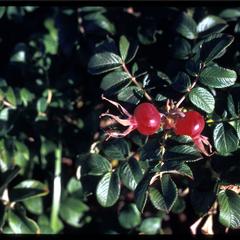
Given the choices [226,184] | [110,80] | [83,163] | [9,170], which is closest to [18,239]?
[9,170]

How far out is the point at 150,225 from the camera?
7.96 ft

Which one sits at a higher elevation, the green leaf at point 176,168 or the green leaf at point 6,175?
the green leaf at point 176,168

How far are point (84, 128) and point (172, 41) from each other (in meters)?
0.61

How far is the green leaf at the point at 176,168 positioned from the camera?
171 centimetres

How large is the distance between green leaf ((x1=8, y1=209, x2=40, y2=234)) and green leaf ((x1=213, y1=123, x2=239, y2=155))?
0.87 m

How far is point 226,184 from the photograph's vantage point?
73.6 inches

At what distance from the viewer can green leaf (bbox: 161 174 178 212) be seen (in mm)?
1713

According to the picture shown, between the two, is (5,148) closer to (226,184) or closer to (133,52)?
(133,52)

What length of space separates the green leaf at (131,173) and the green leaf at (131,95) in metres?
0.24

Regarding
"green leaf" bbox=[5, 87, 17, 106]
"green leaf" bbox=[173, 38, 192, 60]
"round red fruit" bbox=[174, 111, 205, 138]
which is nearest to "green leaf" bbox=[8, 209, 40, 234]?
"green leaf" bbox=[5, 87, 17, 106]

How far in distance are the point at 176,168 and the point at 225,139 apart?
0.24 meters

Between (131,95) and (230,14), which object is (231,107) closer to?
(131,95)

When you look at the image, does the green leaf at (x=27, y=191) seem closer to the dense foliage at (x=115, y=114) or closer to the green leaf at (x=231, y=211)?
the dense foliage at (x=115, y=114)

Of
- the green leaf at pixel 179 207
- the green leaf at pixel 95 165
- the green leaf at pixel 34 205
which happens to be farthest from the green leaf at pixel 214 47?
the green leaf at pixel 34 205
